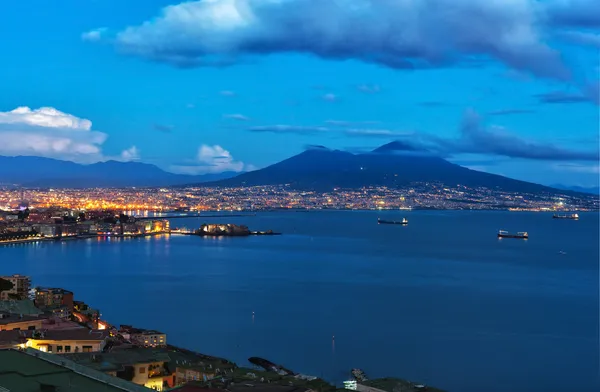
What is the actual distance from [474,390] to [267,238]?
28238 millimetres

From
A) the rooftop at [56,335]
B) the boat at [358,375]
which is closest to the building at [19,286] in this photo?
the rooftop at [56,335]

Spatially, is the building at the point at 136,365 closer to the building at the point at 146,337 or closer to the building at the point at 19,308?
the building at the point at 146,337

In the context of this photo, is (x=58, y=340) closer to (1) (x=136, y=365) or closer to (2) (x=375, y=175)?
(1) (x=136, y=365)

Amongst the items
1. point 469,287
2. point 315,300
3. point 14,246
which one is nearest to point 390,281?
point 469,287

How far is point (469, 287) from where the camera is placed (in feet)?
62.1

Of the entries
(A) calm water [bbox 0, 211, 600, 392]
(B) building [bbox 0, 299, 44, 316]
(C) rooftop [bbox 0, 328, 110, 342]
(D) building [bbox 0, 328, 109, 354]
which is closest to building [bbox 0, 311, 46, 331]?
(B) building [bbox 0, 299, 44, 316]

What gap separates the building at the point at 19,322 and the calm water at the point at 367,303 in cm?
284

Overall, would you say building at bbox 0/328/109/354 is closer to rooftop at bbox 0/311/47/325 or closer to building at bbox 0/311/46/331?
building at bbox 0/311/46/331

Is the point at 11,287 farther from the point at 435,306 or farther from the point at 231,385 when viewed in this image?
the point at 231,385

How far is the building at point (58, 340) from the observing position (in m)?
7.05

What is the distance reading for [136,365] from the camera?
6.30 metres

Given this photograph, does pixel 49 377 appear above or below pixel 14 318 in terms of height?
above

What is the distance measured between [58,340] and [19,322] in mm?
1455

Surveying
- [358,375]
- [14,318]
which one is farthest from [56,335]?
[358,375]
